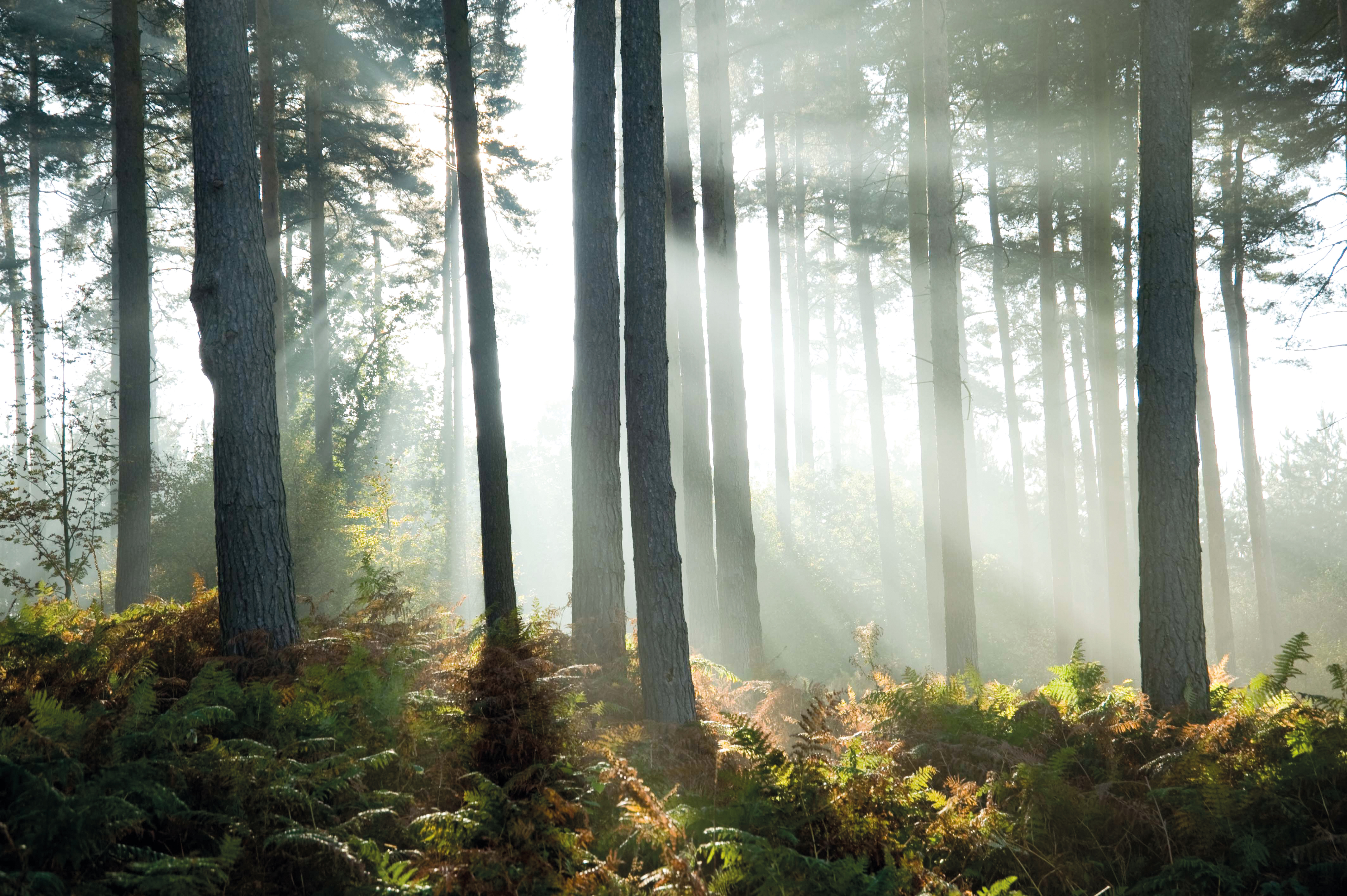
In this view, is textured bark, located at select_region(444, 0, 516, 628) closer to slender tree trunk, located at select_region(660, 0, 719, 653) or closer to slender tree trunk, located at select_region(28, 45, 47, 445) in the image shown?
slender tree trunk, located at select_region(660, 0, 719, 653)

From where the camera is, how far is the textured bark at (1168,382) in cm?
617

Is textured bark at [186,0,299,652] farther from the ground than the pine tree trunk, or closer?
closer

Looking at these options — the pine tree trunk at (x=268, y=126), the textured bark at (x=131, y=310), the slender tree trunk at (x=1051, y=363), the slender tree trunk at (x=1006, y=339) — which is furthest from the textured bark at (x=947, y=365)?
the pine tree trunk at (x=268, y=126)

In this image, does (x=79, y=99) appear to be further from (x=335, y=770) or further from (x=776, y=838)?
(x=776, y=838)

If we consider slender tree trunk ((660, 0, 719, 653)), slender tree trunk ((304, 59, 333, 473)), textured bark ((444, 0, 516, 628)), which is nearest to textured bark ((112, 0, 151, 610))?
textured bark ((444, 0, 516, 628))

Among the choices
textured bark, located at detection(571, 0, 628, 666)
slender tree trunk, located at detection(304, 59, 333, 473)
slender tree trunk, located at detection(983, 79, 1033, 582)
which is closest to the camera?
textured bark, located at detection(571, 0, 628, 666)

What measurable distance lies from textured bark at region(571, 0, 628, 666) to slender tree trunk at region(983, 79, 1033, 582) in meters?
8.50

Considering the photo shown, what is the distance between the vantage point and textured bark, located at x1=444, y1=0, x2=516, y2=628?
741cm

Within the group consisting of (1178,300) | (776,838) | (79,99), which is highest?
(79,99)

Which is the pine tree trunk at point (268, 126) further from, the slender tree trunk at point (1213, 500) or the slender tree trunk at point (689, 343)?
the slender tree trunk at point (1213, 500)

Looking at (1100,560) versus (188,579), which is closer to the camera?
(188,579)

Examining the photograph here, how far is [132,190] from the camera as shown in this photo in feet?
29.5

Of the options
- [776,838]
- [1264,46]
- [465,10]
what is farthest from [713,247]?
[1264,46]

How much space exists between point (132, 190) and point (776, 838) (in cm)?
998
